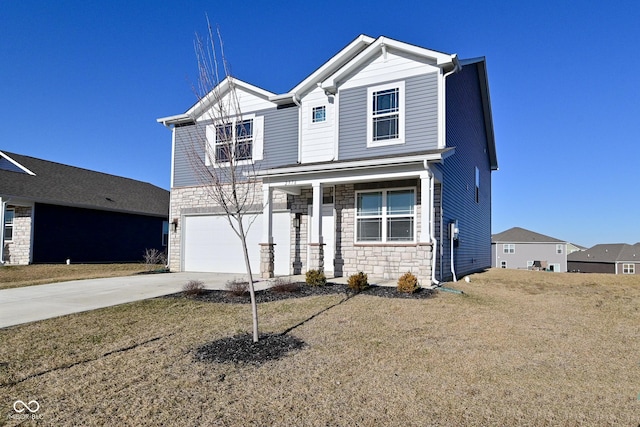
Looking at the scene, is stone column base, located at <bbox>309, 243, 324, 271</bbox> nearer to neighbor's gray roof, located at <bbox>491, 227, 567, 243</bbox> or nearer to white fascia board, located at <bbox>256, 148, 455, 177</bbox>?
white fascia board, located at <bbox>256, 148, 455, 177</bbox>

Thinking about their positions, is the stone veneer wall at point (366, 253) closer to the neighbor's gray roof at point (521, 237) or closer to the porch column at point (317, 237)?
the porch column at point (317, 237)

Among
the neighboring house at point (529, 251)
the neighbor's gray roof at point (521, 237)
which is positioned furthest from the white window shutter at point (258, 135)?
Answer: the neighbor's gray roof at point (521, 237)

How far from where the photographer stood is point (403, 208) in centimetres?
1151

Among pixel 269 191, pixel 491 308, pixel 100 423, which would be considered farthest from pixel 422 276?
pixel 100 423

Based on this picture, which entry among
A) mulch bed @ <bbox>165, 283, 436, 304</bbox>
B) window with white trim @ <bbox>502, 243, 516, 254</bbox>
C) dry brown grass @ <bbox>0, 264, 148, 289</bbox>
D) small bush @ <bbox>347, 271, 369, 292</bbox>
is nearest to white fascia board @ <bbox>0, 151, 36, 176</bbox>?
dry brown grass @ <bbox>0, 264, 148, 289</bbox>

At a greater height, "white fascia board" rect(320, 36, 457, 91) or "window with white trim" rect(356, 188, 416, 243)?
"white fascia board" rect(320, 36, 457, 91)

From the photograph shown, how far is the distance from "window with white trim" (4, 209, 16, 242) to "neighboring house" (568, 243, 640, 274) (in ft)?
178

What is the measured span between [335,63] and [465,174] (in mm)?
6279

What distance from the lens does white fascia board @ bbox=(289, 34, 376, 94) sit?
12.4m

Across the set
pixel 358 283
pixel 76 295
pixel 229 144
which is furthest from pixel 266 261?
pixel 229 144

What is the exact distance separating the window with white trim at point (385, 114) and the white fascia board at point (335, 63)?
1.59 metres

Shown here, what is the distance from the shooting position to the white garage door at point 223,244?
13.7 m

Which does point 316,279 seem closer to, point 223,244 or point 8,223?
point 223,244

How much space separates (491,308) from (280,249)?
747cm
